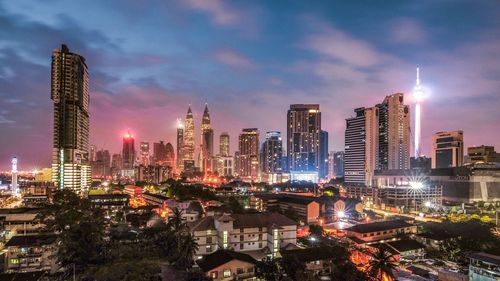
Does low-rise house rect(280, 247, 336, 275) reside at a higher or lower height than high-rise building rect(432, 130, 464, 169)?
lower

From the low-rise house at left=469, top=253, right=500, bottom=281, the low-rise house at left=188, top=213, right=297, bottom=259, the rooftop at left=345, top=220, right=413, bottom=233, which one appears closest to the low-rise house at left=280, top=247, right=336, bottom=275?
the low-rise house at left=188, top=213, right=297, bottom=259

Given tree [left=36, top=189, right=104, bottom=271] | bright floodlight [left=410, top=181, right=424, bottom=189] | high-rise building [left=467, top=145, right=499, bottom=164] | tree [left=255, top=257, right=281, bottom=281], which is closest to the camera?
tree [left=255, top=257, right=281, bottom=281]

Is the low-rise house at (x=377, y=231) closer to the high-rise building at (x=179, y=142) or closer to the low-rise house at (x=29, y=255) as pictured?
the low-rise house at (x=29, y=255)

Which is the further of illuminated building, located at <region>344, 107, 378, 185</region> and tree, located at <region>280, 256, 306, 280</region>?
illuminated building, located at <region>344, 107, 378, 185</region>

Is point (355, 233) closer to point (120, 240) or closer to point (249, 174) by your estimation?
point (120, 240)

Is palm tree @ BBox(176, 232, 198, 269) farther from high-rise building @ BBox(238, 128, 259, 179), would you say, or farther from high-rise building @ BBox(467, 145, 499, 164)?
high-rise building @ BBox(238, 128, 259, 179)

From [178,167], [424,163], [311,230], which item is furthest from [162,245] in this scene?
[178,167]

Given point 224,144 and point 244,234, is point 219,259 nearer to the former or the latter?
point 244,234
